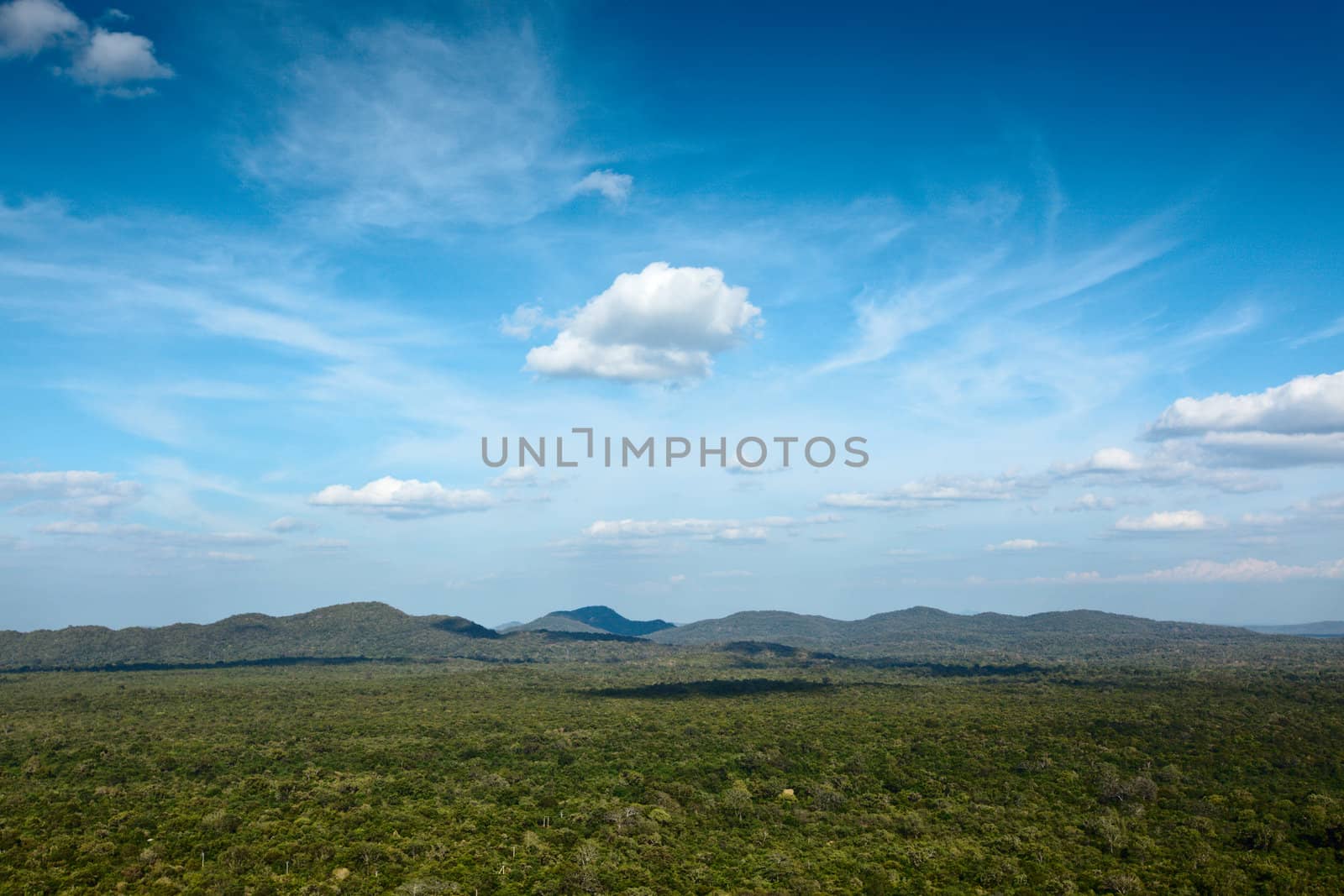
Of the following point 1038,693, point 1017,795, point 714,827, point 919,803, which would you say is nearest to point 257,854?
point 714,827

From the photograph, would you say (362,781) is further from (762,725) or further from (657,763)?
(762,725)

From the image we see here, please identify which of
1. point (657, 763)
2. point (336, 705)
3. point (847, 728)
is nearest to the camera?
point (657, 763)

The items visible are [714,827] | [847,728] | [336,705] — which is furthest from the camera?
[336,705]

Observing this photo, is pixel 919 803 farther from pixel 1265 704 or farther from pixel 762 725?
pixel 1265 704

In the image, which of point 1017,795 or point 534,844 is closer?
point 534,844

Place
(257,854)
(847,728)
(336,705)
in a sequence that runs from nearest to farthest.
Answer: (257,854)
(847,728)
(336,705)

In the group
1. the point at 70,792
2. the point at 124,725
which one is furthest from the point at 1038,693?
Result: the point at 124,725
